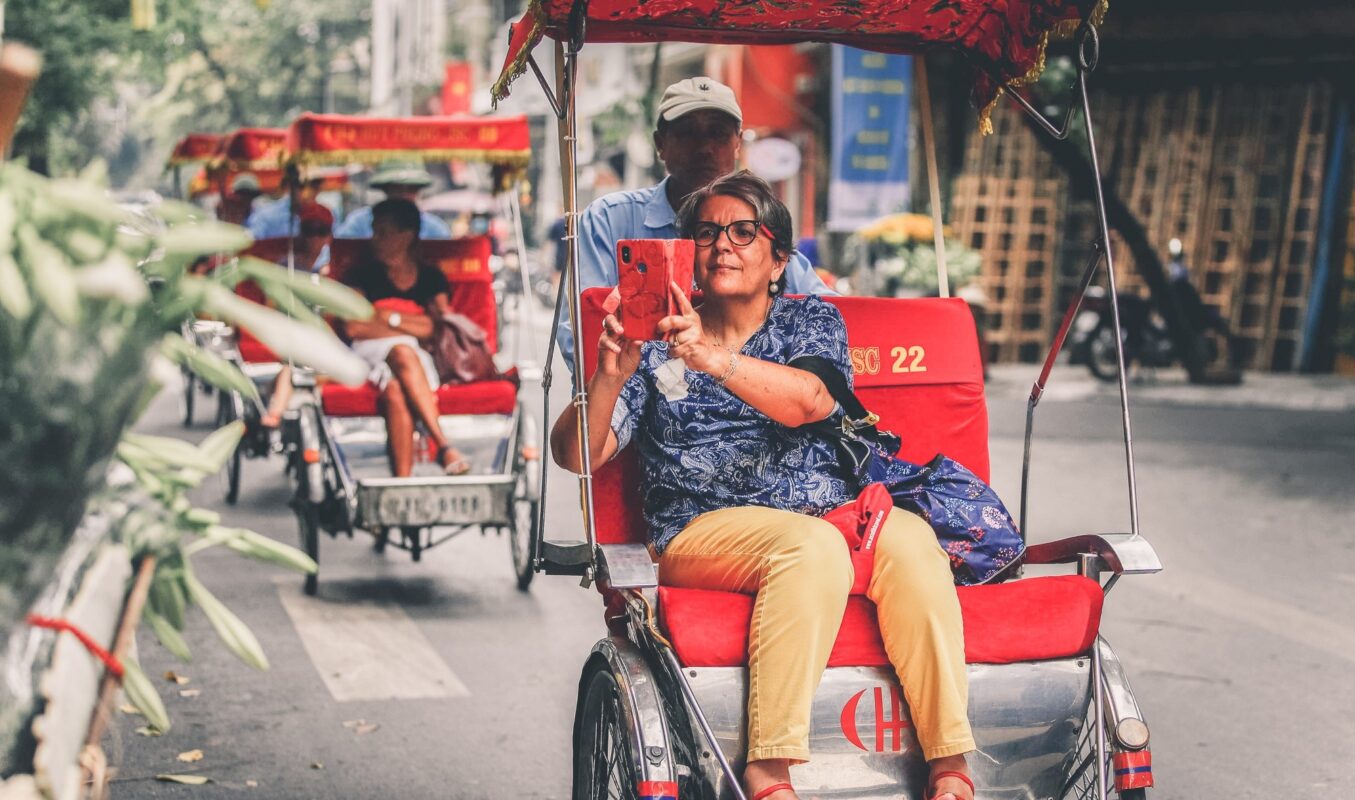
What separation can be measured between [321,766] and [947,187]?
54.6 ft

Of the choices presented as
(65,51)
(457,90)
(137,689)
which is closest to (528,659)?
(137,689)

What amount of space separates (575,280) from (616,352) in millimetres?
308

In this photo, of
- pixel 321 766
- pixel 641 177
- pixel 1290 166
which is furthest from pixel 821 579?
pixel 641 177

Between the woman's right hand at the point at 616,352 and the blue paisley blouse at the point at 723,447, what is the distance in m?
0.22

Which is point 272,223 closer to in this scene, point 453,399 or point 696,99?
point 453,399

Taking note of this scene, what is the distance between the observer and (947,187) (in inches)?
792

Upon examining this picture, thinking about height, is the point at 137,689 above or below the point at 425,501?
above

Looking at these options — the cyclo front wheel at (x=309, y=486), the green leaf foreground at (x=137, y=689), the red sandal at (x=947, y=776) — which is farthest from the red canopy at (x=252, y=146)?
the green leaf foreground at (x=137, y=689)

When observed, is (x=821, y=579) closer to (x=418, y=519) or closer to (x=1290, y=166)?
(x=418, y=519)

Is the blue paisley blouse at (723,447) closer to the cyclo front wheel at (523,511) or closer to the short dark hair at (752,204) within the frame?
the short dark hair at (752,204)

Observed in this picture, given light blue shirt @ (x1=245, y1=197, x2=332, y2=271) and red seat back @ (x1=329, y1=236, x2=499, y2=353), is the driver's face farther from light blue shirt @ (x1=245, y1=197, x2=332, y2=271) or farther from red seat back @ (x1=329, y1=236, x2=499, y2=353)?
light blue shirt @ (x1=245, y1=197, x2=332, y2=271)

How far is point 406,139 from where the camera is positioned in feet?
27.3

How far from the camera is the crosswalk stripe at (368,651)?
17.8 ft

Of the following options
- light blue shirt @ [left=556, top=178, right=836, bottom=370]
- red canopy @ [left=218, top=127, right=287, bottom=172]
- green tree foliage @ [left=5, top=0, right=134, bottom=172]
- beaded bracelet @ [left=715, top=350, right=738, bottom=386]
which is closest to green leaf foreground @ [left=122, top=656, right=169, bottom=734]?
beaded bracelet @ [left=715, top=350, right=738, bottom=386]
